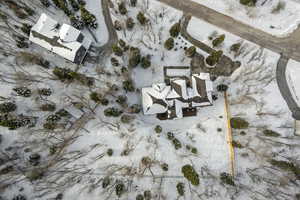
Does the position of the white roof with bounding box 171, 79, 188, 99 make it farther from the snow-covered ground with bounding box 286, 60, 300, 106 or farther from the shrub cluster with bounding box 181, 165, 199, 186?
the snow-covered ground with bounding box 286, 60, 300, 106

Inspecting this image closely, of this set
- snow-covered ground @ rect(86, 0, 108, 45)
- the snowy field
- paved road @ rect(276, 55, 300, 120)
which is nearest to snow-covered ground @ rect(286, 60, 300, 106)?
paved road @ rect(276, 55, 300, 120)

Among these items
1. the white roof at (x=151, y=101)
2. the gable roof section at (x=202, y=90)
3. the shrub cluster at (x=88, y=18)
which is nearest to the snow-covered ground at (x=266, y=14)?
the gable roof section at (x=202, y=90)

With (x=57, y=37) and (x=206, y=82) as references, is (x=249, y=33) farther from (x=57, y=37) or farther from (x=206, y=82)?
(x=57, y=37)

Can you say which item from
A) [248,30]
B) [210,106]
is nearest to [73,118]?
[210,106]

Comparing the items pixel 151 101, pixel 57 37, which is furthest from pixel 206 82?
pixel 57 37

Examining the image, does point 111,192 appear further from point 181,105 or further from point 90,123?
point 181,105
